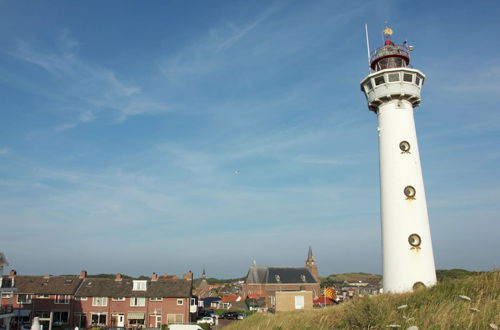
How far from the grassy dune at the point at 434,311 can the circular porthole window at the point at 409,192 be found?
258 inches

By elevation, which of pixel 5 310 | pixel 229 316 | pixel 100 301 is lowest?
pixel 229 316

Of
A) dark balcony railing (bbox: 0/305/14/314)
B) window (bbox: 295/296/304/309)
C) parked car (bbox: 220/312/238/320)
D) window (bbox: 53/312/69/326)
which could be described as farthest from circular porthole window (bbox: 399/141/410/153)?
window (bbox: 53/312/69/326)

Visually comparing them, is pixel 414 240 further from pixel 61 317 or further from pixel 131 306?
pixel 61 317

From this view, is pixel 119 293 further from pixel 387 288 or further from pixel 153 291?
pixel 387 288

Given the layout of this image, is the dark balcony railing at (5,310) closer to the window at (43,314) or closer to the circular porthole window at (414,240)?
the window at (43,314)

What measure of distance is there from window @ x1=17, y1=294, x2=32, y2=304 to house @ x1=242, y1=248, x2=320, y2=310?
43374mm

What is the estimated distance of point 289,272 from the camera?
89500mm

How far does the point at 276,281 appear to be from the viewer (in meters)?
87.0

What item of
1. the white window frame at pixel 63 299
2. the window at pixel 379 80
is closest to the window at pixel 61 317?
the white window frame at pixel 63 299

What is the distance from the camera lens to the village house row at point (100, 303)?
52125mm

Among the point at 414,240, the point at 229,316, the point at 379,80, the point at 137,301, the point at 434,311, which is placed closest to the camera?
the point at 434,311

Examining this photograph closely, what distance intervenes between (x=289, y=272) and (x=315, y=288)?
659cm

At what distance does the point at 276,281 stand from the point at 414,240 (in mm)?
69074

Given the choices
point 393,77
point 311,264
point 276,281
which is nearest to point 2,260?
point 393,77
